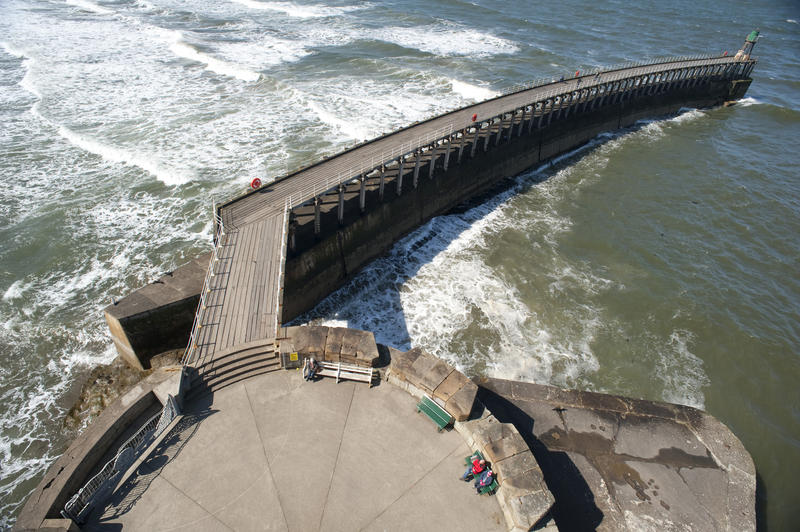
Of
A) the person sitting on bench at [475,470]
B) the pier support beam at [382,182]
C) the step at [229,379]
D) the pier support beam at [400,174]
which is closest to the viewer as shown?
the person sitting on bench at [475,470]

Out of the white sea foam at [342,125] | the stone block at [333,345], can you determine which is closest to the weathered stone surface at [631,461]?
the stone block at [333,345]

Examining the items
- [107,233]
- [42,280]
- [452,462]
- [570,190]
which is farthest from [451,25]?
[452,462]

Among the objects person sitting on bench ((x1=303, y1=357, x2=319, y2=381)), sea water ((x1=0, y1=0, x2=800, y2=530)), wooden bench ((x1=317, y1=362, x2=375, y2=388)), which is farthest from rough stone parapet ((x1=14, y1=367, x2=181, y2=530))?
sea water ((x1=0, y1=0, x2=800, y2=530))

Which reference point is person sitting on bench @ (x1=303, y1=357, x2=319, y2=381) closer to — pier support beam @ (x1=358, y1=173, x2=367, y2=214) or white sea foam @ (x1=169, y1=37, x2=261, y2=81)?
pier support beam @ (x1=358, y1=173, x2=367, y2=214)

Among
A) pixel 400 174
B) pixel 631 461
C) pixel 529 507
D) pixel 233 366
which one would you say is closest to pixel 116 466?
pixel 233 366

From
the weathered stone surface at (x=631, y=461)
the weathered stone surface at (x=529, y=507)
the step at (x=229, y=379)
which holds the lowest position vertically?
the weathered stone surface at (x=631, y=461)

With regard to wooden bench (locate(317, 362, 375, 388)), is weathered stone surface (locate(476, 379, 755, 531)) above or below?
below

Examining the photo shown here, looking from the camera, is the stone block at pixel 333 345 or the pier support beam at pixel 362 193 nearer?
the stone block at pixel 333 345

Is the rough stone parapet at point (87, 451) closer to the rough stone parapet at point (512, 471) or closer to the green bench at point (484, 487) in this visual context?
the green bench at point (484, 487)
